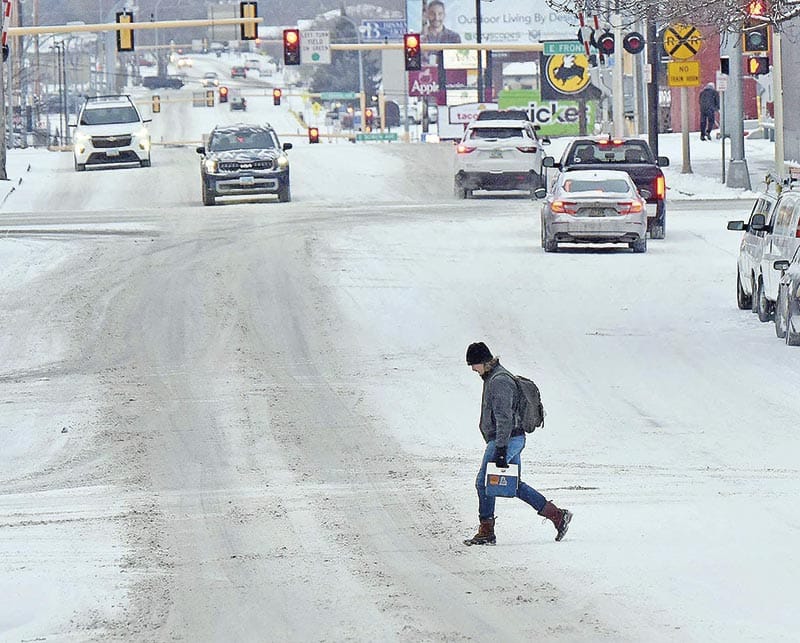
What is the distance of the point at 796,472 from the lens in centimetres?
1269

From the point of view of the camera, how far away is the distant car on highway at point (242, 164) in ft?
121

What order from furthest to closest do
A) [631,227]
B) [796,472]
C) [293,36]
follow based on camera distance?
[293,36]
[631,227]
[796,472]

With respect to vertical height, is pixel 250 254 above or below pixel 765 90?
below

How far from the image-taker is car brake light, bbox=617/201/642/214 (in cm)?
2656

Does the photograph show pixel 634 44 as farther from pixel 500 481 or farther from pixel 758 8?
pixel 500 481

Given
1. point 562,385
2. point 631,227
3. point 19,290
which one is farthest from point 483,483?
point 631,227

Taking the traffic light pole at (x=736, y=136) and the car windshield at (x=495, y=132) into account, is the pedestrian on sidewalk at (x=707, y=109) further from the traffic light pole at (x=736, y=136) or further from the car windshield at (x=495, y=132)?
the car windshield at (x=495, y=132)

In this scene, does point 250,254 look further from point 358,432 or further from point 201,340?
point 358,432

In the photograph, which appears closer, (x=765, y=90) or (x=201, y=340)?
(x=201, y=340)

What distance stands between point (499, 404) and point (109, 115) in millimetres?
38528

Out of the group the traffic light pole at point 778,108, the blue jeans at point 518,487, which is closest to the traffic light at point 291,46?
the traffic light pole at point 778,108

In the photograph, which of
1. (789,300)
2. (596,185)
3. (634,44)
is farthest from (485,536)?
(634,44)

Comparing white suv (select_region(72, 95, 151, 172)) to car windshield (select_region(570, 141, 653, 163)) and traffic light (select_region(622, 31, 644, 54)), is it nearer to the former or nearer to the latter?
traffic light (select_region(622, 31, 644, 54))

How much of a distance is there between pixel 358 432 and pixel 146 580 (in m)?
5.21
